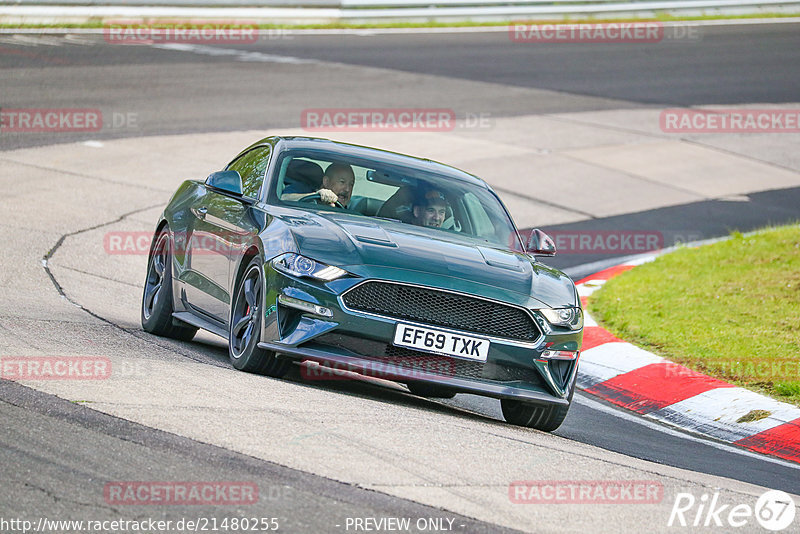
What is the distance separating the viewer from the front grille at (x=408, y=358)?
691 centimetres

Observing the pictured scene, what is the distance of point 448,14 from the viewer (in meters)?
32.6

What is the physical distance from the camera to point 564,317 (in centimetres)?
741

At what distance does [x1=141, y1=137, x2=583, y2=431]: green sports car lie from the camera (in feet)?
22.7

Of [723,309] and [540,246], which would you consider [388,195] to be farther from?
[723,309]

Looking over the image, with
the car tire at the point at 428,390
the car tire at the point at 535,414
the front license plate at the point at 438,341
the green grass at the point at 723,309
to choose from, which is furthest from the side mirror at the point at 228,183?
the green grass at the point at 723,309

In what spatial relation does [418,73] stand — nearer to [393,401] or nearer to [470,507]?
[393,401]

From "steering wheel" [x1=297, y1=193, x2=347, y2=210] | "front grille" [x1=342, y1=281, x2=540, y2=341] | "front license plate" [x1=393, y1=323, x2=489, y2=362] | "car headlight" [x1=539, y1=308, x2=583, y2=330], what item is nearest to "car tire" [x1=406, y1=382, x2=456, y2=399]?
"front license plate" [x1=393, y1=323, x2=489, y2=362]

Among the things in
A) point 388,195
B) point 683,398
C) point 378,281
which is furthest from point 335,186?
point 683,398

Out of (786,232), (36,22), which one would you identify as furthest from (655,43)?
(786,232)

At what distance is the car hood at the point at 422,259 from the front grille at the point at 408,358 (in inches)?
15.0

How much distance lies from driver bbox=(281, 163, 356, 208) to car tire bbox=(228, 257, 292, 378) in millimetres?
843

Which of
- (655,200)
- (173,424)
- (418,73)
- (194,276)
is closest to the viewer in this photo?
(173,424)

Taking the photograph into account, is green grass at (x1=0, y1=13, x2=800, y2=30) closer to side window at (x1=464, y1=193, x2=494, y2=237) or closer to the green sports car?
the green sports car

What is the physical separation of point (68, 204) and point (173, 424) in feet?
30.2
